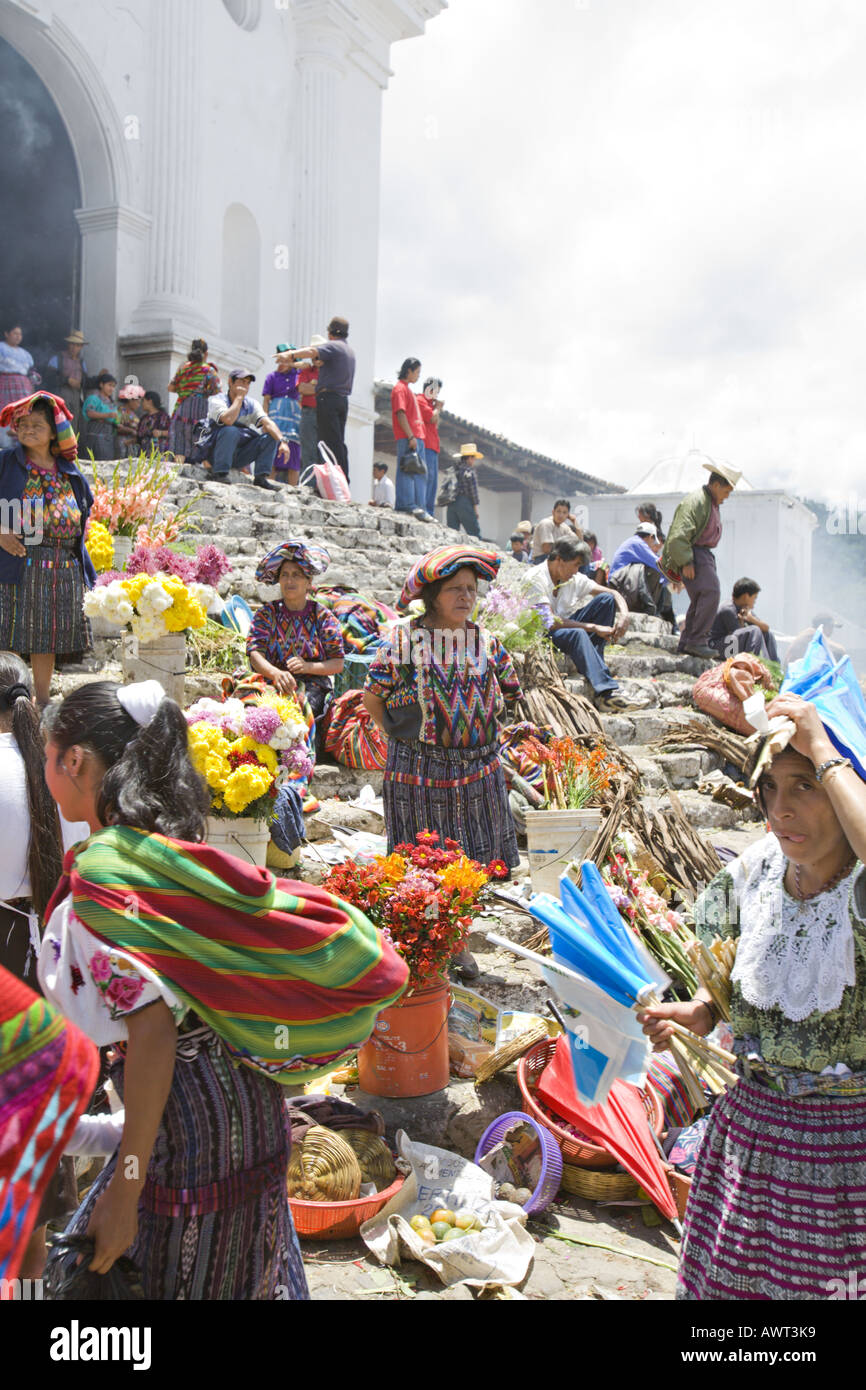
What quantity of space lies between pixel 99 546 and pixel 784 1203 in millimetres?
5415

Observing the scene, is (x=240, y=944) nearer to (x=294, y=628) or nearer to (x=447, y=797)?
(x=447, y=797)

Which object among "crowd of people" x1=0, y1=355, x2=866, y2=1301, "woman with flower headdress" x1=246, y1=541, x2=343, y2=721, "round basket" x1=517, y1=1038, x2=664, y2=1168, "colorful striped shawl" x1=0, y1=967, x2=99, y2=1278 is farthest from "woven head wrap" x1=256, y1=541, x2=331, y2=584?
"colorful striped shawl" x1=0, y1=967, x2=99, y2=1278

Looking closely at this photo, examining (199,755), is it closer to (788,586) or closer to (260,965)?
(260,965)

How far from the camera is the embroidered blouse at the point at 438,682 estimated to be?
3.98 metres

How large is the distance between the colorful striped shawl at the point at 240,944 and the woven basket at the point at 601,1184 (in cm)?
180

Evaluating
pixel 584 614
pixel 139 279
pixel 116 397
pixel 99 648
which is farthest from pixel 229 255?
pixel 99 648

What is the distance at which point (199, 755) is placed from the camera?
4.02 metres

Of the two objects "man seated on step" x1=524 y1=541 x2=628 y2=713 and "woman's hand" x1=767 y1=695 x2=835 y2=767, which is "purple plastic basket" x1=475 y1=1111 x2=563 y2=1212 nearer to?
"woman's hand" x1=767 y1=695 x2=835 y2=767

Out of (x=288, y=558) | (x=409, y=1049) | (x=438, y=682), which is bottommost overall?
(x=409, y=1049)

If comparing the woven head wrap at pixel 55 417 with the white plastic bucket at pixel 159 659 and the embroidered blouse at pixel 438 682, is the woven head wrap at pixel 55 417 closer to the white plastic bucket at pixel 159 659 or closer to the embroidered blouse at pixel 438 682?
the white plastic bucket at pixel 159 659

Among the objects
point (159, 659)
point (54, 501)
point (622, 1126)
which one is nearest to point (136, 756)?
point (622, 1126)

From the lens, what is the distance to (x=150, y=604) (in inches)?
184

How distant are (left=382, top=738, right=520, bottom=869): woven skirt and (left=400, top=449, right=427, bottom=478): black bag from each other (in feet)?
28.1

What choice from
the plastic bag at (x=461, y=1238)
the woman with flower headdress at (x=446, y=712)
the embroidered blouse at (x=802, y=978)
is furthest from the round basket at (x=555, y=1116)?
the embroidered blouse at (x=802, y=978)
